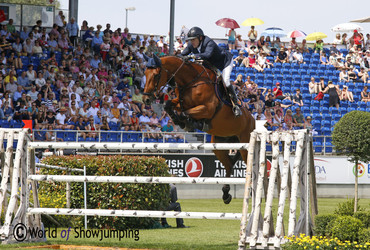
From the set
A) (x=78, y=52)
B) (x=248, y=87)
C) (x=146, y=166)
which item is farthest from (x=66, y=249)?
(x=248, y=87)

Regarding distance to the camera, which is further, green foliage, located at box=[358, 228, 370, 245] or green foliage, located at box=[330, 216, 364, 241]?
green foliage, located at box=[330, 216, 364, 241]

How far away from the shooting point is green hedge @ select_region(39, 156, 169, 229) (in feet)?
34.9

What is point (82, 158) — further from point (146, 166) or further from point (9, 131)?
point (9, 131)

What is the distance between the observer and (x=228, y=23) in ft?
88.8

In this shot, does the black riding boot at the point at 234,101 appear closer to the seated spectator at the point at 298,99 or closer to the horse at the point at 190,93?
the horse at the point at 190,93

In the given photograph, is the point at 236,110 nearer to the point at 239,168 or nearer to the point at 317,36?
the point at 239,168

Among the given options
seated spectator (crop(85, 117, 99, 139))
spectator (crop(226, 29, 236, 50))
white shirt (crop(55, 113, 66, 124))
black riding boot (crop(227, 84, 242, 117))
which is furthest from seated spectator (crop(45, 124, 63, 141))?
spectator (crop(226, 29, 236, 50))

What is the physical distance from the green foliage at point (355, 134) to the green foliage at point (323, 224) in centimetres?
542

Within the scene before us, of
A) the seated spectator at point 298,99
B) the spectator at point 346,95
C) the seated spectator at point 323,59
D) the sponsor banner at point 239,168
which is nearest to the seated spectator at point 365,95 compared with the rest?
the spectator at point 346,95

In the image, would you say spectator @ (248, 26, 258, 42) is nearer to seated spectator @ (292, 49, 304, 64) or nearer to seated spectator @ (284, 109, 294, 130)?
seated spectator @ (292, 49, 304, 64)

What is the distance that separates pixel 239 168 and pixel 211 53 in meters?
9.83

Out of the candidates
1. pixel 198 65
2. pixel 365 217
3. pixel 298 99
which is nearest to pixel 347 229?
pixel 365 217

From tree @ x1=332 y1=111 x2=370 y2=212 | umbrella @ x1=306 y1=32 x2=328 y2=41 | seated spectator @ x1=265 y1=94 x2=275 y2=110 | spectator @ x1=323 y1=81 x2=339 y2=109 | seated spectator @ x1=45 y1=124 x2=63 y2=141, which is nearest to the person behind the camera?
tree @ x1=332 y1=111 x2=370 y2=212

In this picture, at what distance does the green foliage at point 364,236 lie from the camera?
236 inches
